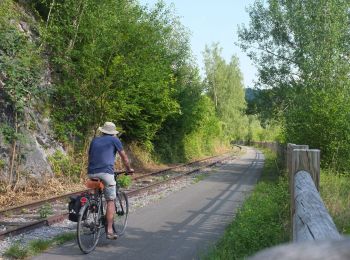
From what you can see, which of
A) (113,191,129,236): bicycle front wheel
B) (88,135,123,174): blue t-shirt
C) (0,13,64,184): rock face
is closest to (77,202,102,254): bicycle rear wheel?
(88,135,123,174): blue t-shirt

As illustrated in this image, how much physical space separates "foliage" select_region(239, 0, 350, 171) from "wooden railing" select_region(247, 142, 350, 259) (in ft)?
36.1

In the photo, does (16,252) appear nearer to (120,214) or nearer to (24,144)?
(120,214)

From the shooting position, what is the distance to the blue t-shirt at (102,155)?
8008 mm

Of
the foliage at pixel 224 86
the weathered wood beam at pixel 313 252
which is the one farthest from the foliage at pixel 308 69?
the foliage at pixel 224 86

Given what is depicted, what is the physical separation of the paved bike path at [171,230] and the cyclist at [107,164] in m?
0.58

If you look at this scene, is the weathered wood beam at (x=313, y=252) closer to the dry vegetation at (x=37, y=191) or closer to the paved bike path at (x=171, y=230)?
the paved bike path at (x=171, y=230)

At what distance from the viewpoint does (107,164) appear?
8.02m

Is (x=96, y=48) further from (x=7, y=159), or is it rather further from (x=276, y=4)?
(x=276, y=4)

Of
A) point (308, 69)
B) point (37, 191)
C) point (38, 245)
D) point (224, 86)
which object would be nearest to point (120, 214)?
point (38, 245)

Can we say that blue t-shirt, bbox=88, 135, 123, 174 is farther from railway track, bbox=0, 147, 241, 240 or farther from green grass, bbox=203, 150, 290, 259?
green grass, bbox=203, 150, 290, 259

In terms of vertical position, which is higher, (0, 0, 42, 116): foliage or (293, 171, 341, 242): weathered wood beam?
(0, 0, 42, 116): foliage

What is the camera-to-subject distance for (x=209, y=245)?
8047mm

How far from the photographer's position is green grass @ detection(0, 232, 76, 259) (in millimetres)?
7113

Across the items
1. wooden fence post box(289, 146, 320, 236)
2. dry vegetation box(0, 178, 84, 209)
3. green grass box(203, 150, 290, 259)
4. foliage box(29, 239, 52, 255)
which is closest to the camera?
wooden fence post box(289, 146, 320, 236)
